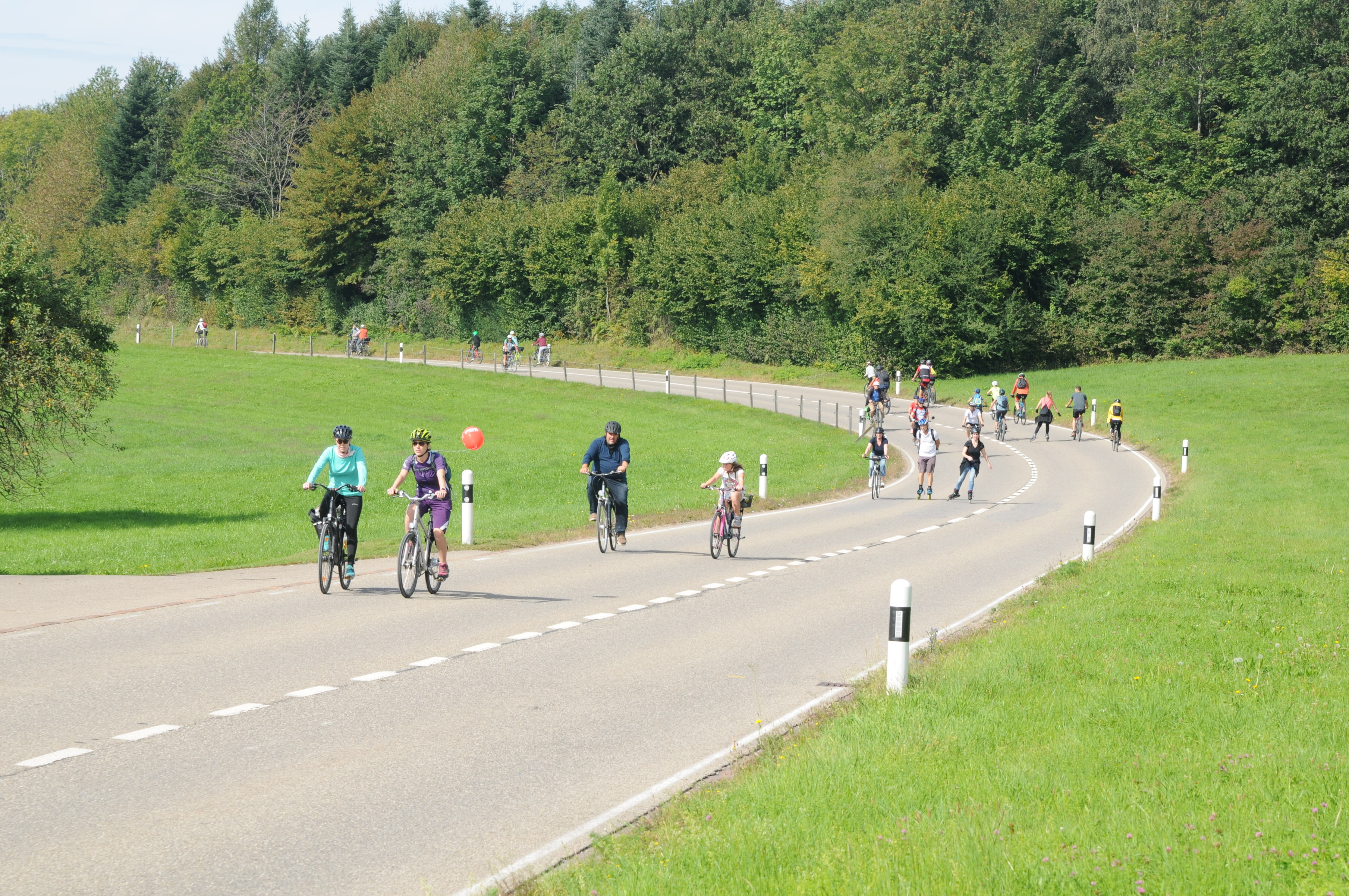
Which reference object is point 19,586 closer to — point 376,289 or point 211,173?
point 376,289

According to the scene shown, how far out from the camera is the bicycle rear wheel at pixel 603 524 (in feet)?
60.6

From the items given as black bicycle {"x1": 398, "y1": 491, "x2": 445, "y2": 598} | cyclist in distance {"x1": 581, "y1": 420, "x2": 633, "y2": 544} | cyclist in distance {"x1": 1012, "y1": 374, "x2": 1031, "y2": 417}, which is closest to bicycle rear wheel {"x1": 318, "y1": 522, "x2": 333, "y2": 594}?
black bicycle {"x1": 398, "y1": 491, "x2": 445, "y2": 598}

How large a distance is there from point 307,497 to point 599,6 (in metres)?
84.3

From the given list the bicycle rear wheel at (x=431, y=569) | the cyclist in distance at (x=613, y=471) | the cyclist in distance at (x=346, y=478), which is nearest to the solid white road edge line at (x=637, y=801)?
the bicycle rear wheel at (x=431, y=569)

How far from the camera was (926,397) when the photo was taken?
46.2 m

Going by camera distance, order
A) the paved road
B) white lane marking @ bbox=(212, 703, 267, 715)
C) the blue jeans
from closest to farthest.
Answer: the paved road
white lane marking @ bbox=(212, 703, 267, 715)
the blue jeans

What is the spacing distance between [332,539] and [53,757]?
22.5 feet

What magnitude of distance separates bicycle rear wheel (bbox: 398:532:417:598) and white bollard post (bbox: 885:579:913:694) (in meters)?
6.49

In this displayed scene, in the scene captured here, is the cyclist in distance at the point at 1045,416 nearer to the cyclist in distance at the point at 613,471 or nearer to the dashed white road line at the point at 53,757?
the cyclist in distance at the point at 613,471

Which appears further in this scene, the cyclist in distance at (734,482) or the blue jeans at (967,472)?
the blue jeans at (967,472)

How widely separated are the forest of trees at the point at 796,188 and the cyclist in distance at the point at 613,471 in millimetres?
44521

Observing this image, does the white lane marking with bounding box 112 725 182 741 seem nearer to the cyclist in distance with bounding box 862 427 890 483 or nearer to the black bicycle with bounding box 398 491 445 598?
the black bicycle with bounding box 398 491 445 598

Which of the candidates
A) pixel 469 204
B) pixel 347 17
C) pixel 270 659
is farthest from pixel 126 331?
pixel 270 659

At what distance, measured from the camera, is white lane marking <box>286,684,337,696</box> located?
8945mm
